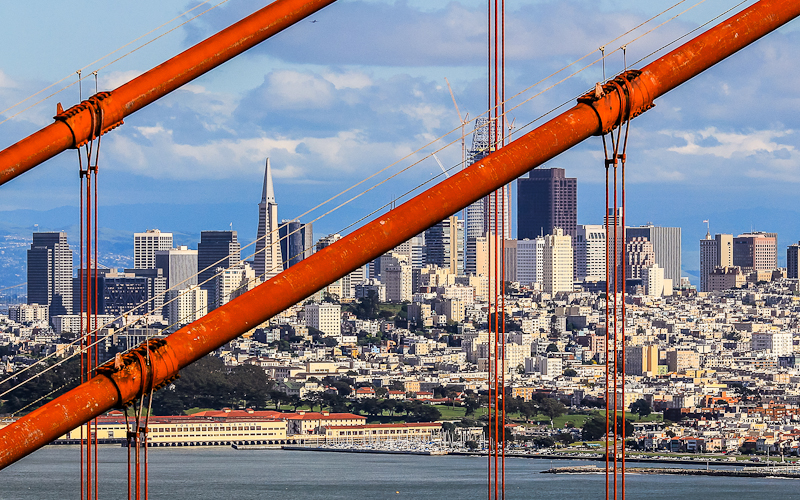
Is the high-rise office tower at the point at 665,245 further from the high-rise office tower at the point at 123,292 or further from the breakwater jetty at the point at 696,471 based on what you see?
the breakwater jetty at the point at 696,471

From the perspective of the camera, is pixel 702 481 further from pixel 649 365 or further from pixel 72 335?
pixel 72 335

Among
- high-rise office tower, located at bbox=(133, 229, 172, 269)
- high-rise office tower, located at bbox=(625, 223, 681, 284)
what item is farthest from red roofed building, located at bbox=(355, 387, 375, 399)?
high-rise office tower, located at bbox=(625, 223, 681, 284)

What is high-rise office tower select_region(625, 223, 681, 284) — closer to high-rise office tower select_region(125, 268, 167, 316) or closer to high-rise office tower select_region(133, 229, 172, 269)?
high-rise office tower select_region(133, 229, 172, 269)

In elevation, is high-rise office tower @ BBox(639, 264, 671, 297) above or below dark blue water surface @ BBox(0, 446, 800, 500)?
above

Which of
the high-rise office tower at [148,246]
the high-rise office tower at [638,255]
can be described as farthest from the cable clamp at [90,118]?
the high-rise office tower at [638,255]

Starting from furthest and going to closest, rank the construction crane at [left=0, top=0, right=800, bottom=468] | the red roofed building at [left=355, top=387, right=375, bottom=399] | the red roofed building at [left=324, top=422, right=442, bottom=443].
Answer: the red roofed building at [left=355, top=387, right=375, bottom=399] < the red roofed building at [left=324, top=422, right=442, bottom=443] < the construction crane at [left=0, top=0, right=800, bottom=468]

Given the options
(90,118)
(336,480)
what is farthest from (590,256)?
(90,118)

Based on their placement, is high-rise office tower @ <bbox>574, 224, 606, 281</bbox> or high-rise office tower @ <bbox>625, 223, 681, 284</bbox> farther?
high-rise office tower @ <bbox>625, 223, 681, 284</bbox>
